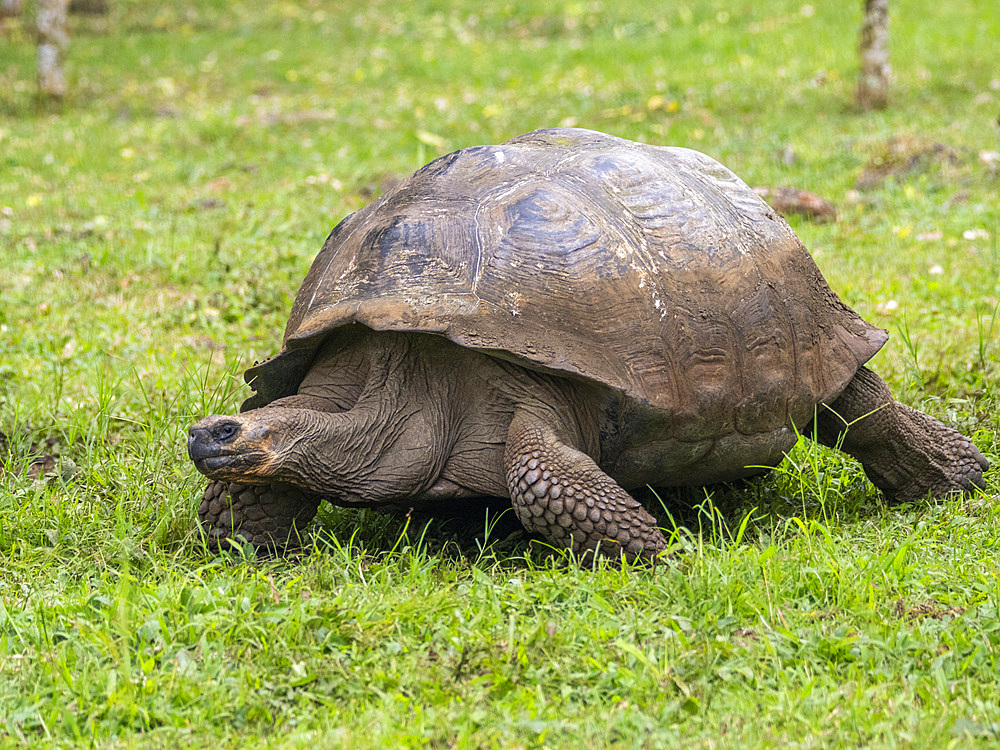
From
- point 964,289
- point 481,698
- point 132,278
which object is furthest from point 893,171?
point 481,698

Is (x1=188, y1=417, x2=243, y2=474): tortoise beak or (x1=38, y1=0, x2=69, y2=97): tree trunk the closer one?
(x1=188, y1=417, x2=243, y2=474): tortoise beak

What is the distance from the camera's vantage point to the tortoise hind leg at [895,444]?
4.05m

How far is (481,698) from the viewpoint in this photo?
8.17ft

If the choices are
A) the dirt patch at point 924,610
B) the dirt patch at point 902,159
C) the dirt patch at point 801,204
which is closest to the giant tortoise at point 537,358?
the dirt patch at point 924,610

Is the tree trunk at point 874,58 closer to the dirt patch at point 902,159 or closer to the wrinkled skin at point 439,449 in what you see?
the dirt patch at point 902,159

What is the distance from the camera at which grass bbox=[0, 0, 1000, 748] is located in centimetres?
245

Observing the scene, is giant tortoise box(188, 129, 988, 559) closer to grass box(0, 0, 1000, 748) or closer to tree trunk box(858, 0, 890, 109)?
grass box(0, 0, 1000, 748)

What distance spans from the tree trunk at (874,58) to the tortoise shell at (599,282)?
7.23 m

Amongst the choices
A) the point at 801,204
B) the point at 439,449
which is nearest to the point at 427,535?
the point at 439,449

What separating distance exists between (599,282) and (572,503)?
2.34ft

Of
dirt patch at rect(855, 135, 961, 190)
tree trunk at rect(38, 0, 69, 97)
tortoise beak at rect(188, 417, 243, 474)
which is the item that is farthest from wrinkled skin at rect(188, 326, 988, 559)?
tree trunk at rect(38, 0, 69, 97)

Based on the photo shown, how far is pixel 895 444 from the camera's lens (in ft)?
13.4

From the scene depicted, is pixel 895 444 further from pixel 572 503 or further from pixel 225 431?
pixel 225 431

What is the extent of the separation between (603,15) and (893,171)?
8953 mm
